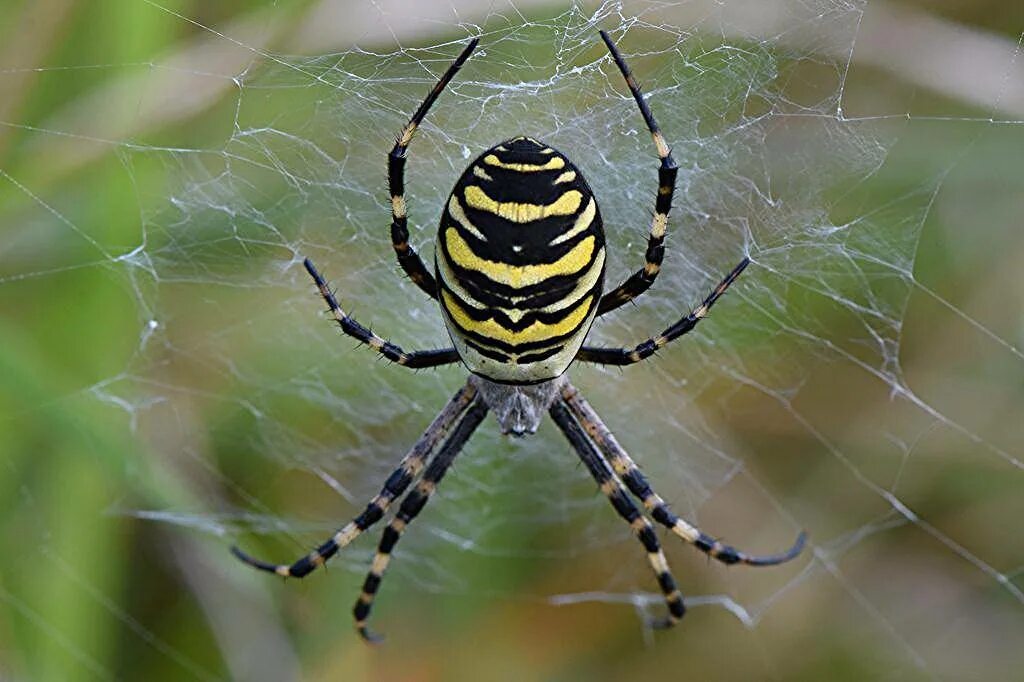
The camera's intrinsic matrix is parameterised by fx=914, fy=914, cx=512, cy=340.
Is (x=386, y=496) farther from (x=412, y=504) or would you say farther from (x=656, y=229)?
(x=656, y=229)

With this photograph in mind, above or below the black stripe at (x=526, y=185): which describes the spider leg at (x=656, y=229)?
below

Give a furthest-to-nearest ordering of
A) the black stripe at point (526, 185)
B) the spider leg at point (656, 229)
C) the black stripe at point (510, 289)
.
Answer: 1. the spider leg at point (656, 229)
2. the black stripe at point (510, 289)
3. the black stripe at point (526, 185)

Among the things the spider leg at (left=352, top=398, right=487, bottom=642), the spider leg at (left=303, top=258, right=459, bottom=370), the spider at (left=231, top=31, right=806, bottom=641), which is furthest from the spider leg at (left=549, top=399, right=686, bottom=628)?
the spider leg at (left=303, top=258, right=459, bottom=370)

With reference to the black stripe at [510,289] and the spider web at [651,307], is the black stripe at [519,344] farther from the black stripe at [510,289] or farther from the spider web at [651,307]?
the spider web at [651,307]

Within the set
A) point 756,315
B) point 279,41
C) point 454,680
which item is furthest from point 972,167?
point 454,680

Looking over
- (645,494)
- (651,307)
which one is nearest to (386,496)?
(645,494)

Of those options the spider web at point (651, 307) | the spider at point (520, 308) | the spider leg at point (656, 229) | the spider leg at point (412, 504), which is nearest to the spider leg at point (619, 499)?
the spider at point (520, 308)

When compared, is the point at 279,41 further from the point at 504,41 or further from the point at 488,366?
the point at 488,366
